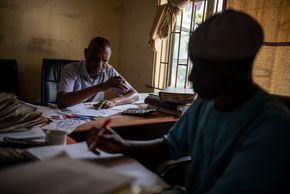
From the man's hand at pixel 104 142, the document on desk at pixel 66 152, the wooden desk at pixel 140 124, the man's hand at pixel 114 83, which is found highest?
the man's hand at pixel 114 83

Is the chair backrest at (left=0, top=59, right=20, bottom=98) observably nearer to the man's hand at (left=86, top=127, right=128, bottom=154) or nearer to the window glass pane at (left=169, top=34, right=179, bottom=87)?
the window glass pane at (left=169, top=34, right=179, bottom=87)

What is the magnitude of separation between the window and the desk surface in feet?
3.59

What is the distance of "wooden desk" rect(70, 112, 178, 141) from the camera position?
6.07ft

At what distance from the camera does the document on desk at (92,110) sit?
2045mm

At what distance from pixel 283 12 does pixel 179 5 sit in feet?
3.90

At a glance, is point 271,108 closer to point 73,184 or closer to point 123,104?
point 73,184

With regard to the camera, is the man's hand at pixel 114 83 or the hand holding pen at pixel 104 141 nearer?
the hand holding pen at pixel 104 141

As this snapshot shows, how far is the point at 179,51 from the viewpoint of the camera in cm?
346

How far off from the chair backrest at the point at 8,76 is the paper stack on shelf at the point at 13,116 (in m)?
1.75

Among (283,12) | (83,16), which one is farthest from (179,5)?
(83,16)

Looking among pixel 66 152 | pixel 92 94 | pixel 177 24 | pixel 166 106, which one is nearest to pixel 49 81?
pixel 92 94

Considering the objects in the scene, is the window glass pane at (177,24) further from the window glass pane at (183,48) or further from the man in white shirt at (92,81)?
the man in white shirt at (92,81)

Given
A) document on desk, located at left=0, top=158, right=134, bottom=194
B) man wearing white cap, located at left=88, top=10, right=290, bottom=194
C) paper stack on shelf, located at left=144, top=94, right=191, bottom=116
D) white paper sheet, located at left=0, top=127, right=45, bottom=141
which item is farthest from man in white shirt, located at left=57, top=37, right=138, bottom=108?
document on desk, located at left=0, top=158, right=134, bottom=194

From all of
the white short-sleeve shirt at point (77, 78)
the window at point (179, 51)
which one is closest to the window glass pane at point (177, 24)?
the window at point (179, 51)
